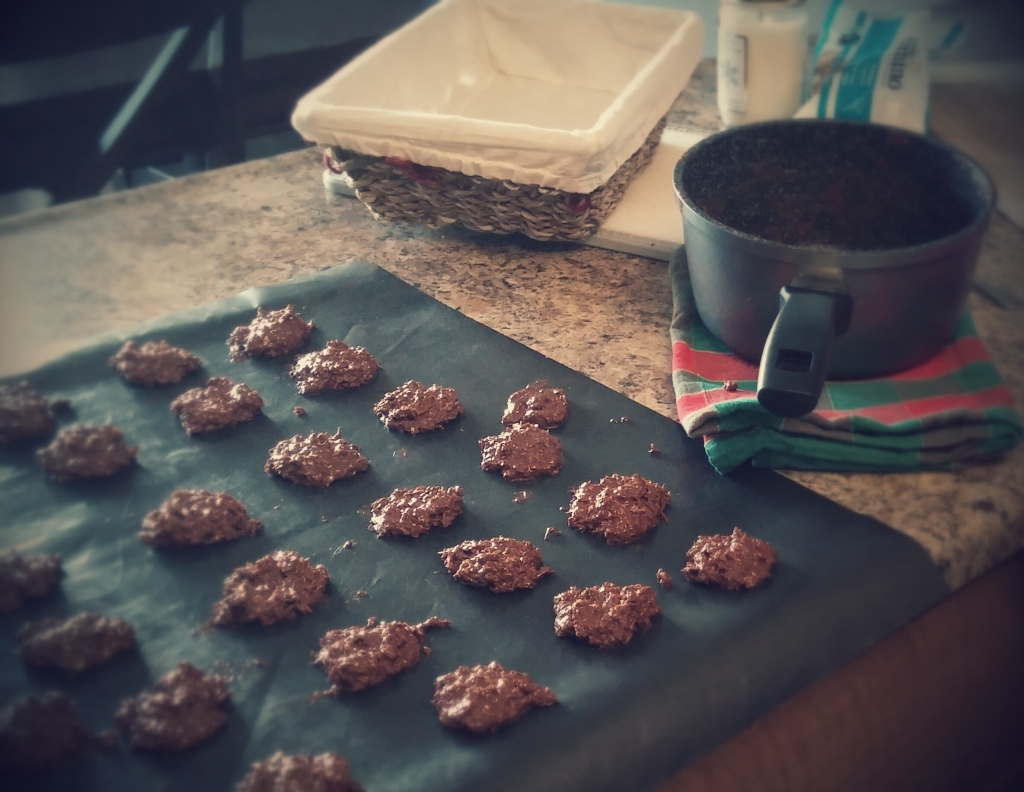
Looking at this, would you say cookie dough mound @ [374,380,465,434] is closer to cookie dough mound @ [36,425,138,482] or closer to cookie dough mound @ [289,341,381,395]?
cookie dough mound @ [289,341,381,395]

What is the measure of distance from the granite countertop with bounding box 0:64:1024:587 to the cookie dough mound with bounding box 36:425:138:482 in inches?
1.4

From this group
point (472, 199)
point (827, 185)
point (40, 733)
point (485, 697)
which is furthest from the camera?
point (472, 199)

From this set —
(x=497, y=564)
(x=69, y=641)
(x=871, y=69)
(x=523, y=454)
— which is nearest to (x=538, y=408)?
(x=523, y=454)

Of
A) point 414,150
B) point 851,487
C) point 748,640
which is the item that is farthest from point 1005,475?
point 414,150

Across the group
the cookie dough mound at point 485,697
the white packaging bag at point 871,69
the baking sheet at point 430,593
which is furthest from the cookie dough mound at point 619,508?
the white packaging bag at point 871,69

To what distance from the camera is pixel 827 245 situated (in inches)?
26.9

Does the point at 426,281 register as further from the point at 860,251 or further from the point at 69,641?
the point at 69,641

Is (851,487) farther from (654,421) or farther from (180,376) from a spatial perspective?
(180,376)

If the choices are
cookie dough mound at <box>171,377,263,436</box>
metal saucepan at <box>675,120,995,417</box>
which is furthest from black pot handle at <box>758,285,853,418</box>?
cookie dough mound at <box>171,377,263,436</box>

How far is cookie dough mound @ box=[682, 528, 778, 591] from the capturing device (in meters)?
0.51

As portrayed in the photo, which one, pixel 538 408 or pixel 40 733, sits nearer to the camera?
pixel 40 733

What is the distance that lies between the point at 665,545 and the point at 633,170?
45 centimetres

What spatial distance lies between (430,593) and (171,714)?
18 centimetres

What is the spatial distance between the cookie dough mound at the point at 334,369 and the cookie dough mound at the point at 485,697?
0.26m
